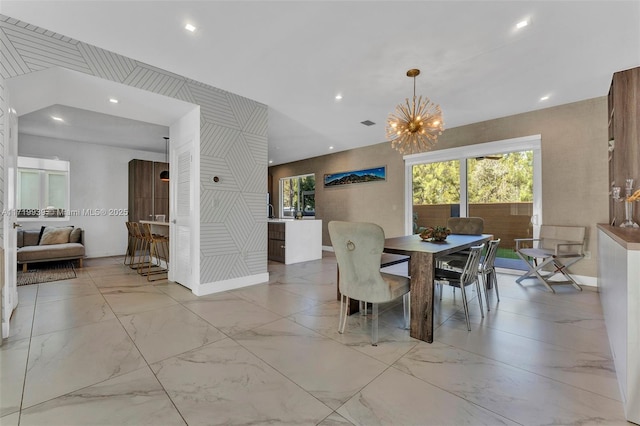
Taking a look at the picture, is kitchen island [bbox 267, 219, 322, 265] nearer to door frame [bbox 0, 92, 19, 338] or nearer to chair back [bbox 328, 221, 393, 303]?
chair back [bbox 328, 221, 393, 303]

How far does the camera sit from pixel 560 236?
4.14 m

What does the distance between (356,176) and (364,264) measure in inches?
198

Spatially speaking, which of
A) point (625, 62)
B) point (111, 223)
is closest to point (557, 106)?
point (625, 62)

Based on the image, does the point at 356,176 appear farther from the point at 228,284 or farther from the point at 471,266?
the point at 471,266

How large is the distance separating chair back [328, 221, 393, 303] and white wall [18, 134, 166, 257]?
6.90 meters

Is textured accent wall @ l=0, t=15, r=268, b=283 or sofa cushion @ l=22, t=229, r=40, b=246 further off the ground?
textured accent wall @ l=0, t=15, r=268, b=283

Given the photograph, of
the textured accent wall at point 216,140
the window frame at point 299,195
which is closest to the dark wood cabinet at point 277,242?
the textured accent wall at point 216,140

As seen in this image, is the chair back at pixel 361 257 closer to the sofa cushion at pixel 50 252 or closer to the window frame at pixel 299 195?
the sofa cushion at pixel 50 252

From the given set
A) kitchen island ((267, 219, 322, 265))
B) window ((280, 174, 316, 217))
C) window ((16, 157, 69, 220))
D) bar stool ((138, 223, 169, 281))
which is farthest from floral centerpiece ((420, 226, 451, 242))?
window ((16, 157, 69, 220))

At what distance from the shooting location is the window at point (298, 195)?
330 inches

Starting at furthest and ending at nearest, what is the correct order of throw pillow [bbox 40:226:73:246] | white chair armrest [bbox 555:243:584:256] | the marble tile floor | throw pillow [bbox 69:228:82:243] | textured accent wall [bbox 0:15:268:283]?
throw pillow [bbox 69:228:82:243] < throw pillow [bbox 40:226:73:246] < white chair armrest [bbox 555:243:584:256] < textured accent wall [bbox 0:15:268:283] < the marble tile floor

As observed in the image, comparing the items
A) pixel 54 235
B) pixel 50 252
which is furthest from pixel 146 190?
pixel 50 252

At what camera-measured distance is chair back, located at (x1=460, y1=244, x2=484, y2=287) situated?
255cm

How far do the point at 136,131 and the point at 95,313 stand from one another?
4.05 m
